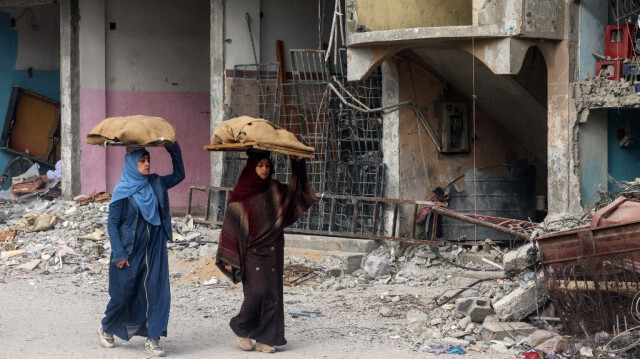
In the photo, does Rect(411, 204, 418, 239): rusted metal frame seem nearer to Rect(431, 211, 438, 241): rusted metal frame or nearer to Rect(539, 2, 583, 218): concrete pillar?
Rect(431, 211, 438, 241): rusted metal frame

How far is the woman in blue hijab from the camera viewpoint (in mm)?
7988

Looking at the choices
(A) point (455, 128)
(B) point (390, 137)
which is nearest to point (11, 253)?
(B) point (390, 137)

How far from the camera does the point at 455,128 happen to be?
12.9 metres

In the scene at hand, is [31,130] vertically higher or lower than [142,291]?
higher

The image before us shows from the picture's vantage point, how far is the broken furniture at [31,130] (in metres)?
20.0

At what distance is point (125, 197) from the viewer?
316 inches

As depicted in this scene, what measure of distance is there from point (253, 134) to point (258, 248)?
0.91 m

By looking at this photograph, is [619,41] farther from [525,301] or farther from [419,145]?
[525,301]

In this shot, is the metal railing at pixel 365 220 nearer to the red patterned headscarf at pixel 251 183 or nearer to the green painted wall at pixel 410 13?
the green painted wall at pixel 410 13

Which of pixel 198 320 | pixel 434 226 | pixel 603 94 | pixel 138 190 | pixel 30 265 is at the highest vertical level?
pixel 603 94

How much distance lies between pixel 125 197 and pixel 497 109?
6.00 m

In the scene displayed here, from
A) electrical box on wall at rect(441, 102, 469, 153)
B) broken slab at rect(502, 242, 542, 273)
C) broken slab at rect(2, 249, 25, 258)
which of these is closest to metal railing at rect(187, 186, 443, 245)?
electrical box on wall at rect(441, 102, 469, 153)

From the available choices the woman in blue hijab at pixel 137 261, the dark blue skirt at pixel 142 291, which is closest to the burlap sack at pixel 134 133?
the woman in blue hijab at pixel 137 261

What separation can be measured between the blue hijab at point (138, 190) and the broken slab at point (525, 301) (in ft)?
9.76
